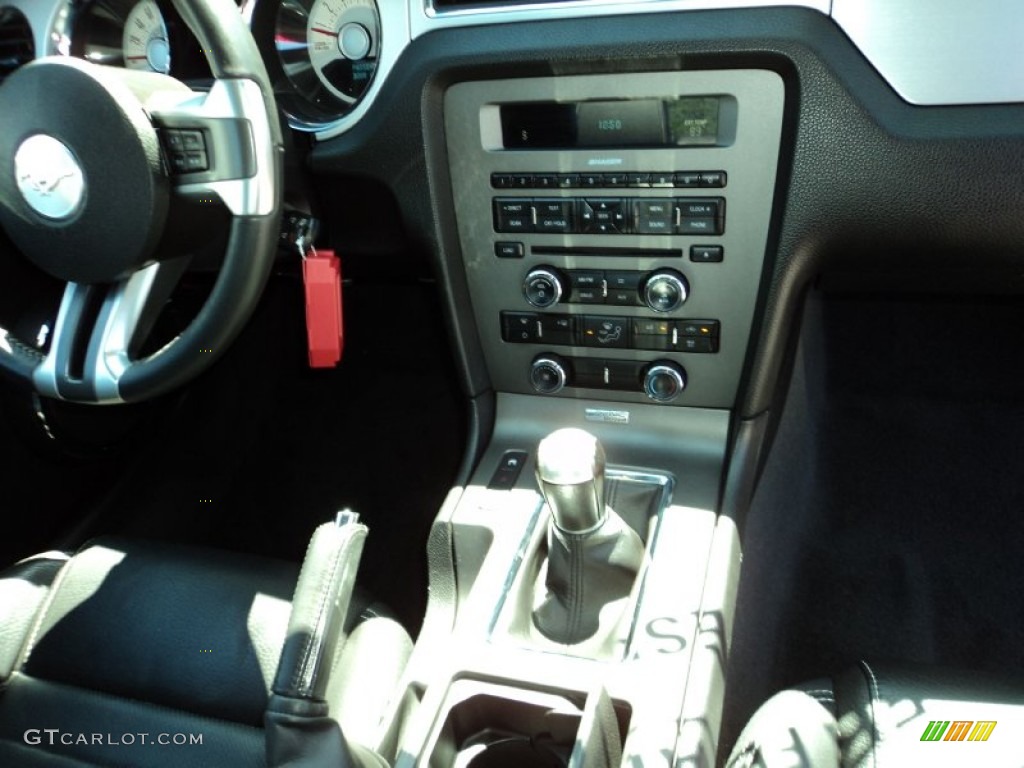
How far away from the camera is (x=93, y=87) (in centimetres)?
94

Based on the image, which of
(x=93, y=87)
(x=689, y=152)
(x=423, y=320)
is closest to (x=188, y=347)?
(x=93, y=87)

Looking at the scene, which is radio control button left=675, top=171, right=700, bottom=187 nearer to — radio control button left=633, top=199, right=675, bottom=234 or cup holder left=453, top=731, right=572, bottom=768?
radio control button left=633, top=199, right=675, bottom=234

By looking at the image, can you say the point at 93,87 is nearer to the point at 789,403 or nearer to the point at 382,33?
the point at 382,33

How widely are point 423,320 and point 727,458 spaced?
88cm

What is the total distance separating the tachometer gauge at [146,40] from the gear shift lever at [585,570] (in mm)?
774

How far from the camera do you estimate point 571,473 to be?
0.93 m

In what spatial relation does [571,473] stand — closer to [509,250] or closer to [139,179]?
[509,250]

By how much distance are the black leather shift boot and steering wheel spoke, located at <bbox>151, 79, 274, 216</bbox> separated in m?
0.49

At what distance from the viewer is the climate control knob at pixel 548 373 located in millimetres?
1312

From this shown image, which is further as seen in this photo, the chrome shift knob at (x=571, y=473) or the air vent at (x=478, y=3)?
the air vent at (x=478, y=3)

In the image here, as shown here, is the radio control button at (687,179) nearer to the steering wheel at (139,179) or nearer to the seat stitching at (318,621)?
the steering wheel at (139,179)

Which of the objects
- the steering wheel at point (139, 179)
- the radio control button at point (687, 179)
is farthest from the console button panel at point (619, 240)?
the steering wheel at point (139, 179)

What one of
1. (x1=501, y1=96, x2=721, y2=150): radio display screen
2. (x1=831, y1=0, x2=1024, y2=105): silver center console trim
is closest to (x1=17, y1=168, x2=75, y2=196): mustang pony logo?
(x1=501, y1=96, x2=721, y2=150): radio display screen

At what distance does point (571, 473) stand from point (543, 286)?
39 centimetres
